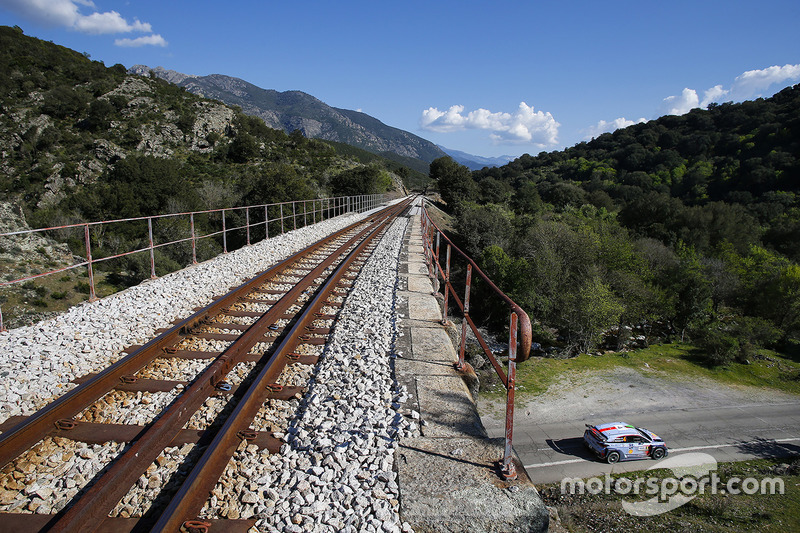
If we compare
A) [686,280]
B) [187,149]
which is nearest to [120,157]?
[187,149]

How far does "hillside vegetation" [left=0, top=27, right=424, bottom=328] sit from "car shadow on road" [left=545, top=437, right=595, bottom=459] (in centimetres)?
2184

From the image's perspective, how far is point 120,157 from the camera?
51906 mm

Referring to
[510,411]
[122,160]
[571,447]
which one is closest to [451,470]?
[510,411]

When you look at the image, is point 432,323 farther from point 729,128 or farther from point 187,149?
point 729,128

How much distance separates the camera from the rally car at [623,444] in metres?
16.8

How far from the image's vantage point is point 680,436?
20766 mm

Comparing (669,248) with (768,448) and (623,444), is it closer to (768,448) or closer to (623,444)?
(768,448)

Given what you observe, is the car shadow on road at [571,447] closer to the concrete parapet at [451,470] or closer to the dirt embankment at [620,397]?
the dirt embankment at [620,397]

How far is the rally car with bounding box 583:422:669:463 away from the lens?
55.0 feet

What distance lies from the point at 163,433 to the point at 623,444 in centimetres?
1837

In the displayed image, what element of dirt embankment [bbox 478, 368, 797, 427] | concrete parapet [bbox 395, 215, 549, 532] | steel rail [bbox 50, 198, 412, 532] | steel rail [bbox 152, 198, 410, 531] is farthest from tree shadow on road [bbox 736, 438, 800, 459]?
steel rail [bbox 50, 198, 412, 532]

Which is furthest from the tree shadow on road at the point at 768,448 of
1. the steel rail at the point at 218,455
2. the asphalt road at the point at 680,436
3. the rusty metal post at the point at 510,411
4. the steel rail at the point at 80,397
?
the steel rail at the point at 80,397

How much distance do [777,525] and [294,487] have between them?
58.1ft

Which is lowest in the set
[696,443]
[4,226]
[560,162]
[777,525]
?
[696,443]
